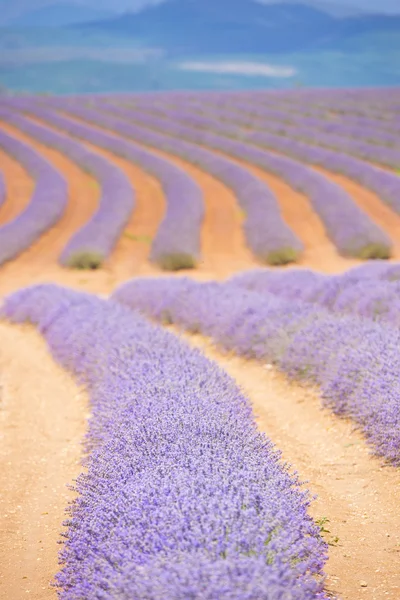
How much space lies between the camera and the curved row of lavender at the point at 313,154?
16.6 metres

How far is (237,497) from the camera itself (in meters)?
2.52

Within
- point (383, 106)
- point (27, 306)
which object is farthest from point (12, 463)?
point (383, 106)

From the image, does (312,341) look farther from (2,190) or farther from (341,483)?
(2,190)

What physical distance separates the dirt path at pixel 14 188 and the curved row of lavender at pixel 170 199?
3.07m

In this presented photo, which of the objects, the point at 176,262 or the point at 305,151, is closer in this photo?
the point at 176,262

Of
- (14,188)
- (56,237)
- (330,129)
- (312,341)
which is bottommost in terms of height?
(56,237)

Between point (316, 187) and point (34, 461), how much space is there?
13229 millimetres

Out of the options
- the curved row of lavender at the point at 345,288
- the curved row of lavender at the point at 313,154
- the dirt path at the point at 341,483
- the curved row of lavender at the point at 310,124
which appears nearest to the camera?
the dirt path at the point at 341,483

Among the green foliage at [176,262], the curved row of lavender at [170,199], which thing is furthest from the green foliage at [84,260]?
the green foliage at [176,262]

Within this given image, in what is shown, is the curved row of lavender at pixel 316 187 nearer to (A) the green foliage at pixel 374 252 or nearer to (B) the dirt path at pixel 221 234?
(A) the green foliage at pixel 374 252

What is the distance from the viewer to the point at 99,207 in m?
15.2

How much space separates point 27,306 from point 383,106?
20.7 metres

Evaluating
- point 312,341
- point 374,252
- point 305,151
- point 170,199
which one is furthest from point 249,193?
point 312,341

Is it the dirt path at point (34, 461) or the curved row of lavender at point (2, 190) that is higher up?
the curved row of lavender at point (2, 190)
